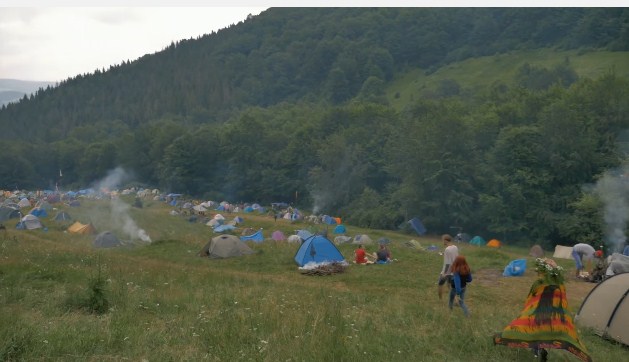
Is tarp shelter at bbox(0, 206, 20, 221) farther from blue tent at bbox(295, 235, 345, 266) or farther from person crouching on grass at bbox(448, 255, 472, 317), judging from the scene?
person crouching on grass at bbox(448, 255, 472, 317)

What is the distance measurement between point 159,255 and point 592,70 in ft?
249

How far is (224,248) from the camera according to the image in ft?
70.4

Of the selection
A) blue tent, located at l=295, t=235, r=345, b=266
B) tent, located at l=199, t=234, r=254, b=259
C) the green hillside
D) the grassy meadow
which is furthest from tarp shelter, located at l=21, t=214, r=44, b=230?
the green hillside

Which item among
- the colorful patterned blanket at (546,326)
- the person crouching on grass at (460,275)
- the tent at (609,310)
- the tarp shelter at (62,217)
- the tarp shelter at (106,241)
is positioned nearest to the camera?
the colorful patterned blanket at (546,326)

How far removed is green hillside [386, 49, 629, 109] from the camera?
8025 cm

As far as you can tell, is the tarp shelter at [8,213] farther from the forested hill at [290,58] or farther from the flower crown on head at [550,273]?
the forested hill at [290,58]

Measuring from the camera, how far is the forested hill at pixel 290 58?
114131 mm

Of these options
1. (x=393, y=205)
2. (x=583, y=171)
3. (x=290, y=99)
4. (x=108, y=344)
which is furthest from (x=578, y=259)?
(x=290, y=99)

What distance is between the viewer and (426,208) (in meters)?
Result: 45.7

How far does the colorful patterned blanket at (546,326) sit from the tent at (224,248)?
1546 cm

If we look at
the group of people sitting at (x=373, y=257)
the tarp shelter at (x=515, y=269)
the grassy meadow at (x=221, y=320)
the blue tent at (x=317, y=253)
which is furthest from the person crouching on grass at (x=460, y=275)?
the group of people sitting at (x=373, y=257)

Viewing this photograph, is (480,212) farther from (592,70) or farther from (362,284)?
(592,70)

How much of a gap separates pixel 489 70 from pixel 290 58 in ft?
199

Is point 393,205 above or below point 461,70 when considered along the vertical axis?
below
